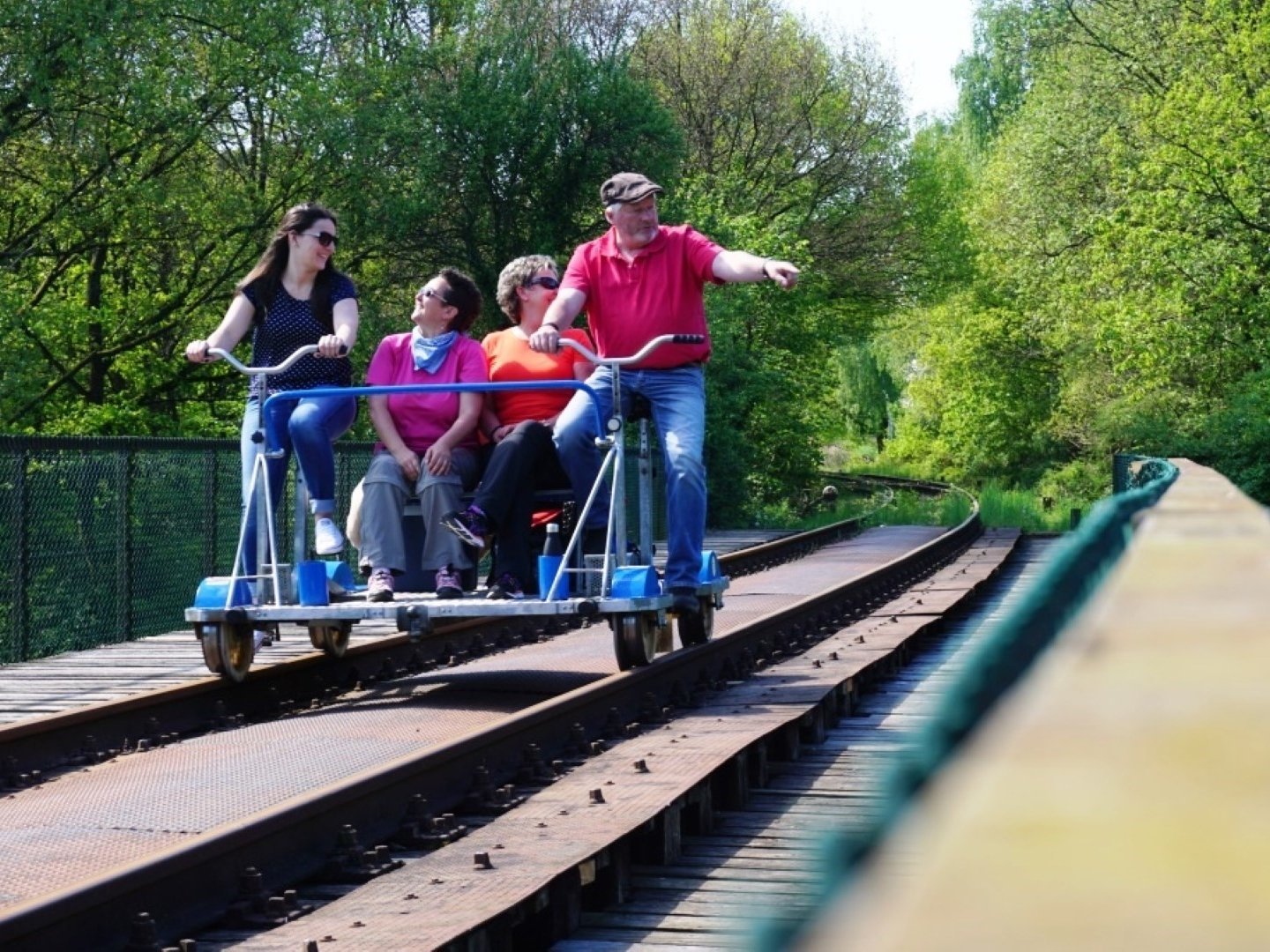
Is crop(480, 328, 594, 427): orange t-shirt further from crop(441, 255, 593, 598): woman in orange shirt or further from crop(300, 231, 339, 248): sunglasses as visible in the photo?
crop(300, 231, 339, 248): sunglasses

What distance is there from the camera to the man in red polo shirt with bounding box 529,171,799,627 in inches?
318

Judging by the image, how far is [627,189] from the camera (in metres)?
8.07

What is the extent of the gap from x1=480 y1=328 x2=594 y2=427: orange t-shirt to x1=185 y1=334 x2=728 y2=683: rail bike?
58cm

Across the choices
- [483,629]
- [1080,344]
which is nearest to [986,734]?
[483,629]

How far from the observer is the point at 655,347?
25.6 feet

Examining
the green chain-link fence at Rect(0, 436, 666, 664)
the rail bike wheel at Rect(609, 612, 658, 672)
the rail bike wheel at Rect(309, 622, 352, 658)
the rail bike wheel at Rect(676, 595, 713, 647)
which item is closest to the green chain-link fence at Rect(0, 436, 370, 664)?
the green chain-link fence at Rect(0, 436, 666, 664)

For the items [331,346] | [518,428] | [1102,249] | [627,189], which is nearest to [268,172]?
Answer: [1102,249]

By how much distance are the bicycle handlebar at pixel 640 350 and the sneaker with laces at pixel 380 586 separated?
48.6 inches

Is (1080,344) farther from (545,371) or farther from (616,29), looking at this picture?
A: (545,371)

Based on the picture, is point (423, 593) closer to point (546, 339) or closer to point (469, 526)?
point (469, 526)

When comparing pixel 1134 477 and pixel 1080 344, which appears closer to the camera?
pixel 1134 477

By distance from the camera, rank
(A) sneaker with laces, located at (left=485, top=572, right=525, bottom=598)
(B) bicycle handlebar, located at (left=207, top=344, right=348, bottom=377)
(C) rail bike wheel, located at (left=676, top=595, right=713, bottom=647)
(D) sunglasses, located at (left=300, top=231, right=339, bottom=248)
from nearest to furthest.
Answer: (B) bicycle handlebar, located at (left=207, top=344, right=348, bottom=377) → (A) sneaker with laces, located at (left=485, top=572, right=525, bottom=598) → (D) sunglasses, located at (left=300, top=231, right=339, bottom=248) → (C) rail bike wheel, located at (left=676, top=595, right=713, bottom=647)

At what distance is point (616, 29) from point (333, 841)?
1601 inches

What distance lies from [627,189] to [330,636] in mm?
2526
